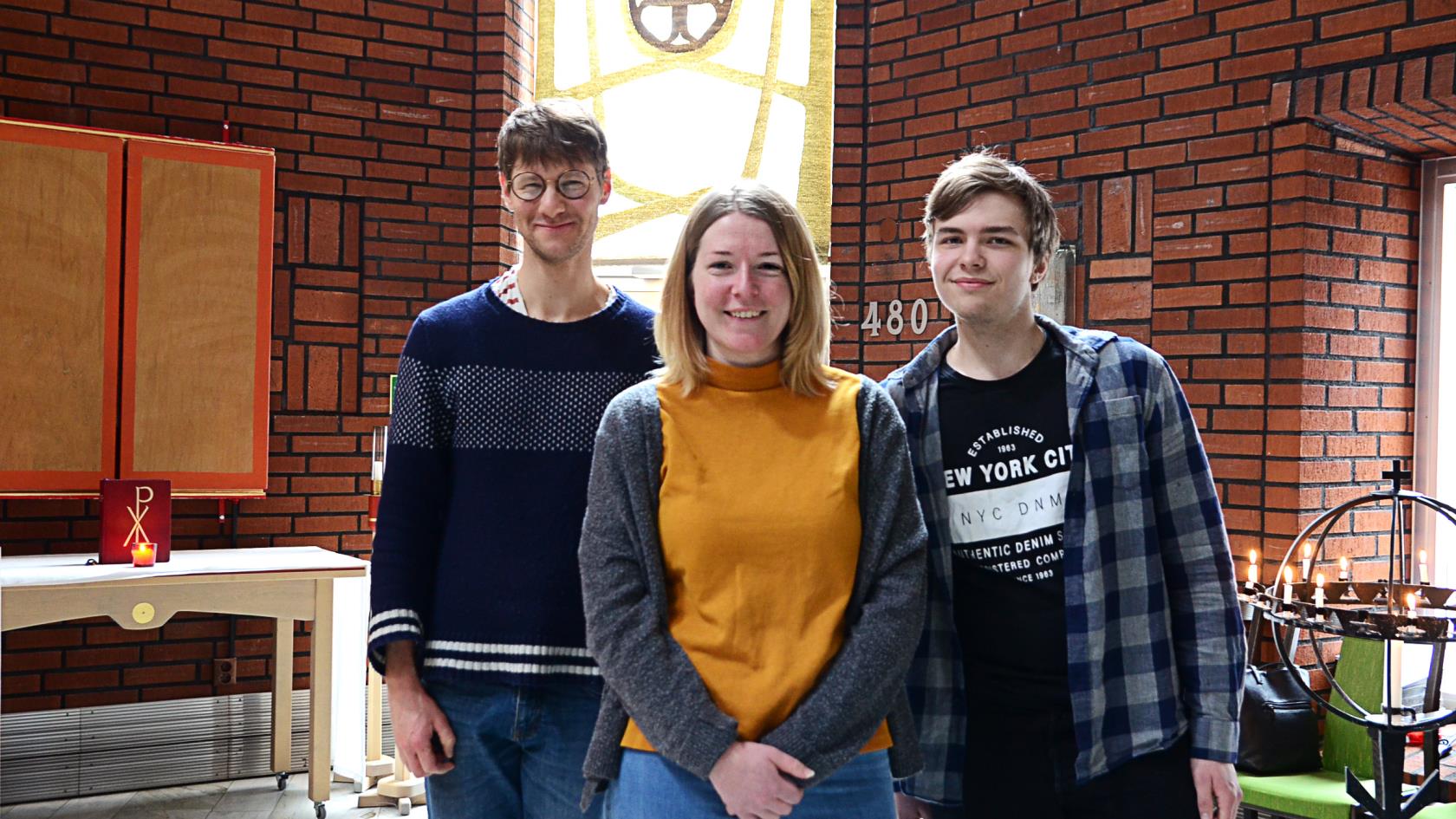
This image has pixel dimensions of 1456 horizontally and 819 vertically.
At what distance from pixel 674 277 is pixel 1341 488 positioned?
272 cm

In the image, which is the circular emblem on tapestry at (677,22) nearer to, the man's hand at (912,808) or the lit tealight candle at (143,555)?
the lit tealight candle at (143,555)

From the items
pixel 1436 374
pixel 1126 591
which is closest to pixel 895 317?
pixel 1436 374

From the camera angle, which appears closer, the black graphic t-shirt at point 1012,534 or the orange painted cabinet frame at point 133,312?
the black graphic t-shirt at point 1012,534

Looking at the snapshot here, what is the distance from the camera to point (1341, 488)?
11.9 feet

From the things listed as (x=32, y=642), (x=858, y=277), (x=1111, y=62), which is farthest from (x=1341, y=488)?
(x=32, y=642)

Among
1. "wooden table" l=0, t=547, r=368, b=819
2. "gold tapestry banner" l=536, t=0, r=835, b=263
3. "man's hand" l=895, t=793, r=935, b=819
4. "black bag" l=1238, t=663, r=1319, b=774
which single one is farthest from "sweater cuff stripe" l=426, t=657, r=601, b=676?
"gold tapestry banner" l=536, t=0, r=835, b=263

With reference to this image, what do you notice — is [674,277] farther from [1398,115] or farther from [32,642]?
[32,642]

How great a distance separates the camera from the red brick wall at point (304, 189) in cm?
420

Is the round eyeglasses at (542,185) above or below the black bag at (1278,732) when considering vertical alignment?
above

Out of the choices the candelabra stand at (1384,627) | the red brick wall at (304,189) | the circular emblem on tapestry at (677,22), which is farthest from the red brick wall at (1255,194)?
the red brick wall at (304,189)

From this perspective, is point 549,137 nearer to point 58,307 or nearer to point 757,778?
A: point 757,778

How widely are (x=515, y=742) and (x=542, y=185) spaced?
802 millimetres

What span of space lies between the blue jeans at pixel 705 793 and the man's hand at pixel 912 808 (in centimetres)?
43

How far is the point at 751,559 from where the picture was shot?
1519mm
